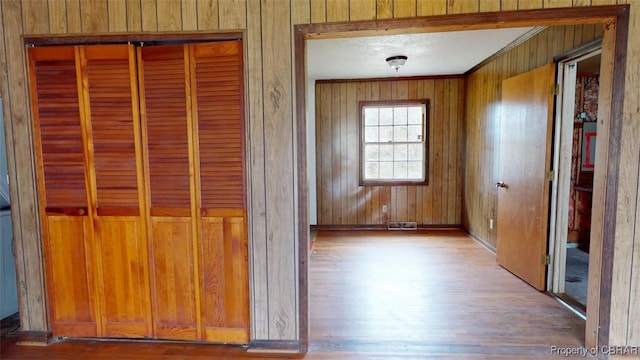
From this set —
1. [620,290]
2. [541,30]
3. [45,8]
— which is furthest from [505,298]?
[45,8]

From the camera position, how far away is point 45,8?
2.12 meters

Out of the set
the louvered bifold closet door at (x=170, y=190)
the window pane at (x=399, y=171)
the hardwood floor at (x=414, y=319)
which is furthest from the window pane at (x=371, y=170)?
the louvered bifold closet door at (x=170, y=190)

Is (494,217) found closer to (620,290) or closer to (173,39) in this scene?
(620,290)

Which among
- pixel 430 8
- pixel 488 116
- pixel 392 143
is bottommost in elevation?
pixel 392 143

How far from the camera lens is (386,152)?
17.9 ft

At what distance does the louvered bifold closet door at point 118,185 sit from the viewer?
2.12m

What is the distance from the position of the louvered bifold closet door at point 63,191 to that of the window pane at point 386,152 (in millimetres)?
4182

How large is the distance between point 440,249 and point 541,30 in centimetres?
266

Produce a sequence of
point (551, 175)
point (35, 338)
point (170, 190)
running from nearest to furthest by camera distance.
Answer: point (170, 190) < point (35, 338) < point (551, 175)

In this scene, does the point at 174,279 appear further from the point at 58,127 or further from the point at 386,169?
the point at 386,169

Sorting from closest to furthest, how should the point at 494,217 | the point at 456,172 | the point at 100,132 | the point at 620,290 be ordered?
the point at 620,290, the point at 100,132, the point at 494,217, the point at 456,172

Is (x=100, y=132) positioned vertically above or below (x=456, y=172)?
above

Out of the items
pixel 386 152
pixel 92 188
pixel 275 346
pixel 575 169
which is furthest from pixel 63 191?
pixel 575 169

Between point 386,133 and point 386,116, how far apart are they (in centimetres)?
28
